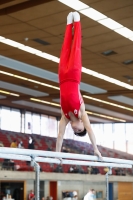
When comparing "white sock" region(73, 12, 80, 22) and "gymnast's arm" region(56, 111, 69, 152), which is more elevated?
"white sock" region(73, 12, 80, 22)

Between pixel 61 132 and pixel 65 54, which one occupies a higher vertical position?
pixel 65 54

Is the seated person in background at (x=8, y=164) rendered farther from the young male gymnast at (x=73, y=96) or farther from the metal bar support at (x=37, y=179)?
the metal bar support at (x=37, y=179)

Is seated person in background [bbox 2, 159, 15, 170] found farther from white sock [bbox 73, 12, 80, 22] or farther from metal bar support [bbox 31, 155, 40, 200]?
metal bar support [bbox 31, 155, 40, 200]

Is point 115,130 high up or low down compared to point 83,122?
up

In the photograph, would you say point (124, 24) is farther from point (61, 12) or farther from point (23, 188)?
point (23, 188)

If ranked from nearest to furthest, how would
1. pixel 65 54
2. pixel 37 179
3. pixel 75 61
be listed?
1. pixel 37 179
2. pixel 75 61
3. pixel 65 54

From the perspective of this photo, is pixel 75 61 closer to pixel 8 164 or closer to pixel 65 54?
pixel 65 54

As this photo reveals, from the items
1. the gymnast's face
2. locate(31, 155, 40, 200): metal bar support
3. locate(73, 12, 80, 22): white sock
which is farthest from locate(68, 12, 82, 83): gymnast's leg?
locate(31, 155, 40, 200): metal bar support

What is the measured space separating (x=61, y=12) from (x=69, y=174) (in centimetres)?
1379

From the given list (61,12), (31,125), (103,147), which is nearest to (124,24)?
(61,12)

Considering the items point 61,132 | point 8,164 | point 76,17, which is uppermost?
point 76,17

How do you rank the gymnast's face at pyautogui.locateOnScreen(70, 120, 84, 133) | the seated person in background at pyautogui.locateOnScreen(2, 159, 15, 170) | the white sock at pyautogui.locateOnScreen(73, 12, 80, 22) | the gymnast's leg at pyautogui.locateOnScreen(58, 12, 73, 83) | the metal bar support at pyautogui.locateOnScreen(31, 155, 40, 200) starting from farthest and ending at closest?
the seated person in background at pyautogui.locateOnScreen(2, 159, 15, 170) < the white sock at pyautogui.locateOnScreen(73, 12, 80, 22) < the gymnast's leg at pyautogui.locateOnScreen(58, 12, 73, 83) < the gymnast's face at pyautogui.locateOnScreen(70, 120, 84, 133) < the metal bar support at pyautogui.locateOnScreen(31, 155, 40, 200)

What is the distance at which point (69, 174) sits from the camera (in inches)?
968

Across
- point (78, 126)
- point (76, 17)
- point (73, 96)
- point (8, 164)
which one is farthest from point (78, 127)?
point (8, 164)
